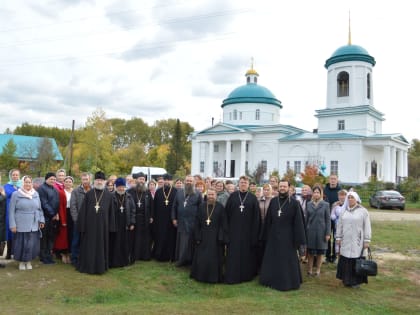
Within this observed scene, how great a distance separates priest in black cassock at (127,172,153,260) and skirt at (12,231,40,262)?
2.01 meters

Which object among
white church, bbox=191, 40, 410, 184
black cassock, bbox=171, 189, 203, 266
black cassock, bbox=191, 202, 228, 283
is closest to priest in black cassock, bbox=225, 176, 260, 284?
black cassock, bbox=191, 202, 228, 283

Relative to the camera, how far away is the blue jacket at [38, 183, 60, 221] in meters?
7.45

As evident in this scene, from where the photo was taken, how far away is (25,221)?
7004 mm

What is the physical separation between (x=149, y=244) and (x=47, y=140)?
128ft

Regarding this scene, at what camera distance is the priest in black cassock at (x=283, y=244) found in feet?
21.7

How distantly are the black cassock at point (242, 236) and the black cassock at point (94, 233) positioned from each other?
2313 mm

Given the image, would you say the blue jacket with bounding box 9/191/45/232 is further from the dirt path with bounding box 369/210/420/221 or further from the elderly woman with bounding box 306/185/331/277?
the dirt path with bounding box 369/210/420/221

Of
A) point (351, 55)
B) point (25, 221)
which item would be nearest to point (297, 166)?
point (351, 55)

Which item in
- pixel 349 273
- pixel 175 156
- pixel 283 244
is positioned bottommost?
pixel 349 273

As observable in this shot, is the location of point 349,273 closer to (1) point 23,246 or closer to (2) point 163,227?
(2) point 163,227

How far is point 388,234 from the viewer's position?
12.8m

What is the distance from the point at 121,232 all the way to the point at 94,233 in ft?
2.44

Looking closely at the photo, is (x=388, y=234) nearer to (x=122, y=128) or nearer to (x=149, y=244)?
(x=149, y=244)

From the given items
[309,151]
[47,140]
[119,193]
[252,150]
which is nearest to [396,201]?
[309,151]
